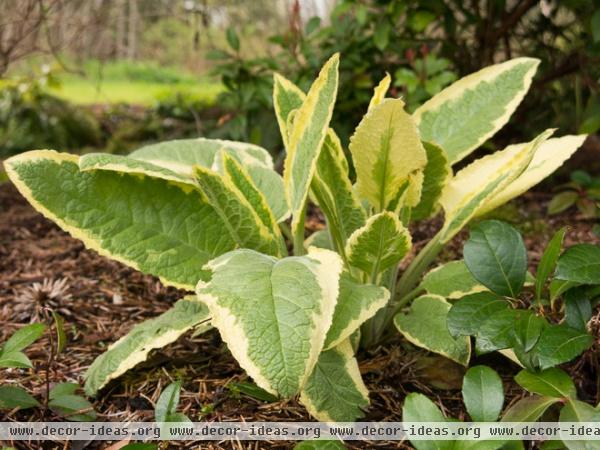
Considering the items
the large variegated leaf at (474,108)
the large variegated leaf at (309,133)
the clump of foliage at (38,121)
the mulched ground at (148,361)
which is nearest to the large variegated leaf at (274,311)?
the large variegated leaf at (309,133)

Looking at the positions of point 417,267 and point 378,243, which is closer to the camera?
point 378,243

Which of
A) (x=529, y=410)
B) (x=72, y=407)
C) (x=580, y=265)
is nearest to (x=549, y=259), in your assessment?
(x=580, y=265)

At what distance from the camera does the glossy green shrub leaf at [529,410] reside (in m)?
0.91

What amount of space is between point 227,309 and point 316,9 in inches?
104

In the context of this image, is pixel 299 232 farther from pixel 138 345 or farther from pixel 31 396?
pixel 31 396

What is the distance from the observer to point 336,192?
1.30 meters

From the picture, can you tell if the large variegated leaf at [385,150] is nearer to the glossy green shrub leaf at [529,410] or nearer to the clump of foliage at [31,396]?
the glossy green shrub leaf at [529,410]

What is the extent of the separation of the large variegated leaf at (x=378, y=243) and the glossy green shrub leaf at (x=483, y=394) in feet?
0.95

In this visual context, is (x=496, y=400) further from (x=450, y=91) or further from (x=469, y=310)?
(x=450, y=91)

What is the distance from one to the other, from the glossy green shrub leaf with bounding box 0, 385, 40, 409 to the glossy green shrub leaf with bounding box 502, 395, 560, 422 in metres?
0.83

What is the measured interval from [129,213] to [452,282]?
0.71m

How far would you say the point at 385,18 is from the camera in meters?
2.40

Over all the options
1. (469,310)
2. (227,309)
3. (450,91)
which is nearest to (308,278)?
(227,309)

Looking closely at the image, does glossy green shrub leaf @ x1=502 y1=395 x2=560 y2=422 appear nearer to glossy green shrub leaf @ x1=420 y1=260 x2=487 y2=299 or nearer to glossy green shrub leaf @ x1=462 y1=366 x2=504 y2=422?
glossy green shrub leaf @ x1=462 y1=366 x2=504 y2=422
